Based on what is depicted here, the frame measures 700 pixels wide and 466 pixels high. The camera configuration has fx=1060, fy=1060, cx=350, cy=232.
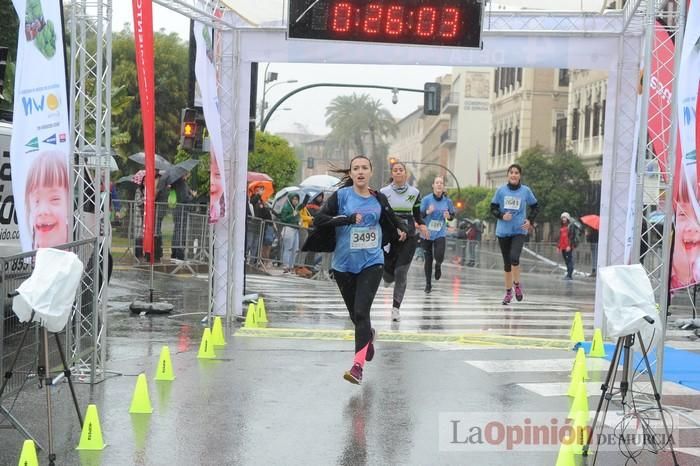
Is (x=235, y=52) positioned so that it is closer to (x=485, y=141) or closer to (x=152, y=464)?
(x=152, y=464)

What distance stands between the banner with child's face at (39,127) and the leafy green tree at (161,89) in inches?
1862

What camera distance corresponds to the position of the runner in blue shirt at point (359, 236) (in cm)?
952

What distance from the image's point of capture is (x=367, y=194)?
977 cm

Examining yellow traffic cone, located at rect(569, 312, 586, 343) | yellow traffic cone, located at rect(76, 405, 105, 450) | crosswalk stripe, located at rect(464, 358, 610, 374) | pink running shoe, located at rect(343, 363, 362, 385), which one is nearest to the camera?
yellow traffic cone, located at rect(76, 405, 105, 450)

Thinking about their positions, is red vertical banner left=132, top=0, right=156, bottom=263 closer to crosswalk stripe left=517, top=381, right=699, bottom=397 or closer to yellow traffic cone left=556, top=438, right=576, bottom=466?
crosswalk stripe left=517, top=381, right=699, bottom=397

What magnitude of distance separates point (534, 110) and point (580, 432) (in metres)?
68.1

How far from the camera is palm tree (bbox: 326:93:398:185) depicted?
118 meters

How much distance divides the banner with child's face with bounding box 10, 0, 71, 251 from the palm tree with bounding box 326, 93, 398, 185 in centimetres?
10821

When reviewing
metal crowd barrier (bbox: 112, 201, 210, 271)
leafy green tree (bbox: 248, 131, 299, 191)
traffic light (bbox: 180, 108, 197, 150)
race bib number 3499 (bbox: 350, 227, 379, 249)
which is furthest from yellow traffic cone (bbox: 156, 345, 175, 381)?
leafy green tree (bbox: 248, 131, 299, 191)

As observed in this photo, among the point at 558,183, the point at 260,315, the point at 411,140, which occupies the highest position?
the point at 411,140

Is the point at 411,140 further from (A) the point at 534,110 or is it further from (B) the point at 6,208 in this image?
(B) the point at 6,208

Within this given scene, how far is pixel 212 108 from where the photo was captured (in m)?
13.1

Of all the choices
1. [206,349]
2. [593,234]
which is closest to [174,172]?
[206,349]

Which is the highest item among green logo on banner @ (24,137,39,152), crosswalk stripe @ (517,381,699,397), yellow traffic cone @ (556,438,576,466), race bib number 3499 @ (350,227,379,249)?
green logo on banner @ (24,137,39,152)
